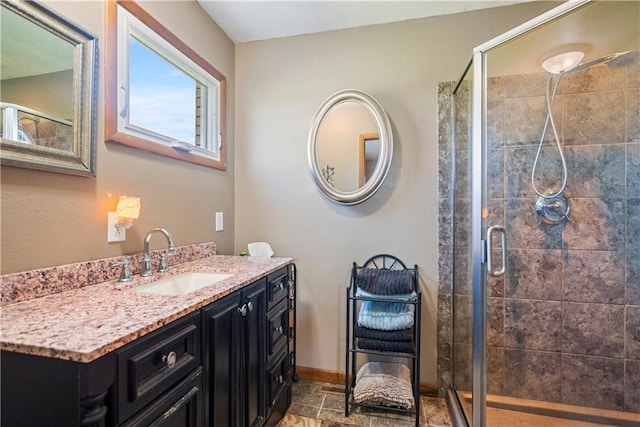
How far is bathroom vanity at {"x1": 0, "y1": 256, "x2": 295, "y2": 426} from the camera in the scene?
64 centimetres

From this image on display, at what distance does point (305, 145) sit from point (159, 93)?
930mm

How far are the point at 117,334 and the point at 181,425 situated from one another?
0.44 m

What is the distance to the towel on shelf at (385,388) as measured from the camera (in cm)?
167

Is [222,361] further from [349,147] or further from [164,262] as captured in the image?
[349,147]

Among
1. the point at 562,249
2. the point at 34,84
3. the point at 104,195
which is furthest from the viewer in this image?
the point at 562,249

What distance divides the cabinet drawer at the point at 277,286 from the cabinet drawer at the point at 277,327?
39 mm

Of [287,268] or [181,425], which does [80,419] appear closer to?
[181,425]

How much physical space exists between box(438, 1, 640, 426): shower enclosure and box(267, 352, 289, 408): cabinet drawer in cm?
99

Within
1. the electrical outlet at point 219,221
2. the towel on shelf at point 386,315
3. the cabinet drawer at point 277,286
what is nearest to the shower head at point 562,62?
the towel on shelf at point 386,315

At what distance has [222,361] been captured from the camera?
1.12 meters

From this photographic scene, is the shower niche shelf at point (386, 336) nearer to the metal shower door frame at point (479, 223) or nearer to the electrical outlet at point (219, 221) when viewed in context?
the metal shower door frame at point (479, 223)

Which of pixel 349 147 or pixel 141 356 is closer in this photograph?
pixel 141 356

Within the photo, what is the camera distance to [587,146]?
166cm

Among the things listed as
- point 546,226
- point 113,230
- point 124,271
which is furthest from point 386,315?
point 113,230
